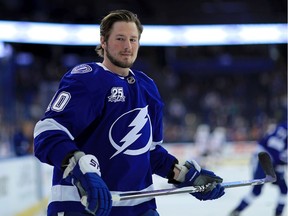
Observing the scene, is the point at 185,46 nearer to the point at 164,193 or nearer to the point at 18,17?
the point at 18,17

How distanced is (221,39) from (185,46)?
3.84 ft

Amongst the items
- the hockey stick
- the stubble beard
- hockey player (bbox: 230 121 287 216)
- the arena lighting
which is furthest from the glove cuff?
the arena lighting

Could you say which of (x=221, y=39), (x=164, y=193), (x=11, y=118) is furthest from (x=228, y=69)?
(x=164, y=193)

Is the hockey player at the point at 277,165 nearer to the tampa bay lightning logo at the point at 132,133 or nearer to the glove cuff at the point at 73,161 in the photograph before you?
the tampa bay lightning logo at the point at 132,133

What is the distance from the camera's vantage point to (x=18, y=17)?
15.2 m

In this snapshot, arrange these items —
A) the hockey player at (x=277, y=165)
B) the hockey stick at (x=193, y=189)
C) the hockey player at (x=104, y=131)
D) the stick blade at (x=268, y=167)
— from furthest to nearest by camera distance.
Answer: the hockey player at (x=277, y=165)
the stick blade at (x=268, y=167)
the hockey stick at (x=193, y=189)
the hockey player at (x=104, y=131)

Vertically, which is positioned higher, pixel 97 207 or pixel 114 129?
pixel 114 129

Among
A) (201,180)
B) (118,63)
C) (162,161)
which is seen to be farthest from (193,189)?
(118,63)

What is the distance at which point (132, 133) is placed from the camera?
2.03 m

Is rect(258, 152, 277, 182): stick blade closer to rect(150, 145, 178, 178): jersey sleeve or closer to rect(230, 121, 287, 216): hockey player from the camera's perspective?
rect(150, 145, 178, 178): jersey sleeve

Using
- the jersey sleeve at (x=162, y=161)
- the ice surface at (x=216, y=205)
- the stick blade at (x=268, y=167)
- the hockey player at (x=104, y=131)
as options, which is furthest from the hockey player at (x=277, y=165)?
the hockey player at (x=104, y=131)

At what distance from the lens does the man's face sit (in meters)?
2.04

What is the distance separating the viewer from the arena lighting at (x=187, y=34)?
16.1m

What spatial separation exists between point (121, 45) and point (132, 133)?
314 mm
